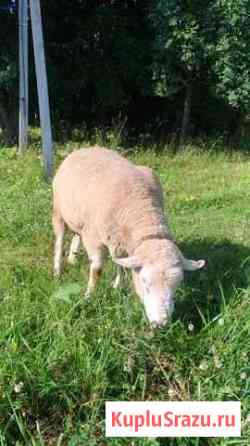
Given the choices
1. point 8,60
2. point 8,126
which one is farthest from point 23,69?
point 8,126

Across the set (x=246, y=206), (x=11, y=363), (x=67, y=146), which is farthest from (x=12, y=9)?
(x=11, y=363)

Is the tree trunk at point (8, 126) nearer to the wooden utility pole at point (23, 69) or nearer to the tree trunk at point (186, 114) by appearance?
the wooden utility pole at point (23, 69)

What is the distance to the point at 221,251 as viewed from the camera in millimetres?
5664

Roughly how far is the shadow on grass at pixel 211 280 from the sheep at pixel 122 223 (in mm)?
400

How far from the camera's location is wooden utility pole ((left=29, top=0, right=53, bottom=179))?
789 cm

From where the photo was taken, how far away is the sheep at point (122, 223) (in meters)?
3.79

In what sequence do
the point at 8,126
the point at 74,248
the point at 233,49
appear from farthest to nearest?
the point at 8,126, the point at 233,49, the point at 74,248

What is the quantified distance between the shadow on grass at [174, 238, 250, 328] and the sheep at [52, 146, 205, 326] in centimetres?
40

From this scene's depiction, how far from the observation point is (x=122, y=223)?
4391 mm

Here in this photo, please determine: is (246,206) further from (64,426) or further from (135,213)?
(64,426)

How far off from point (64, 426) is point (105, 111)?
30.5 feet

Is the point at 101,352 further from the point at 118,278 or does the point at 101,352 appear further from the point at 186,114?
the point at 186,114

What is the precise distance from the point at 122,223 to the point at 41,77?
4.40 m

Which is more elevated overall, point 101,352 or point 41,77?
point 41,77
